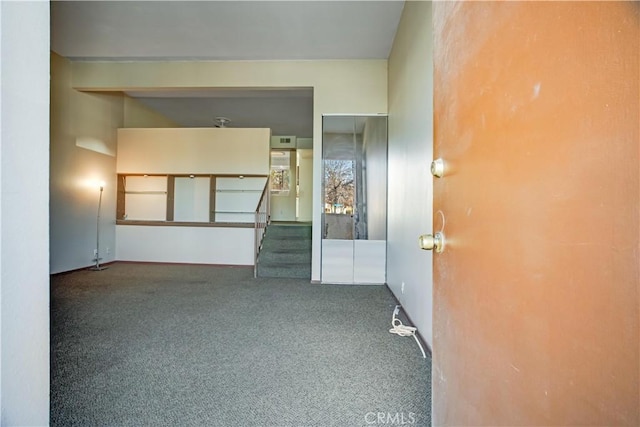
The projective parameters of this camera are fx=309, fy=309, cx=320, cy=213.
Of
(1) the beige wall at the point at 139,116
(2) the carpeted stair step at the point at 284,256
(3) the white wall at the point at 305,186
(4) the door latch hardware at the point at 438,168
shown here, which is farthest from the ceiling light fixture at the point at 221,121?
(4) the door latch hardware at the point at 438,168

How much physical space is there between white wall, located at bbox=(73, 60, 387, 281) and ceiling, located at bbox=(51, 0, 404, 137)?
0.13 metres

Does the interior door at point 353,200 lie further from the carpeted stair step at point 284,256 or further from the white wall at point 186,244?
the white wall at point 186,244

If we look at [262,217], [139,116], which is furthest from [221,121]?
[262,217]

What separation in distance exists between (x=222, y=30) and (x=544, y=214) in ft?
14.1

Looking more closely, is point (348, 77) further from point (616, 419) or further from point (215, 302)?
point (616, 419)

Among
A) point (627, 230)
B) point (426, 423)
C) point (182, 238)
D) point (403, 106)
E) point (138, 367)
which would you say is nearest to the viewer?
point (627, 230)

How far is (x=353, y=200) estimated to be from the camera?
4.57 metres

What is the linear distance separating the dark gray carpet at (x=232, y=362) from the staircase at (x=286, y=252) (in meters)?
1.16

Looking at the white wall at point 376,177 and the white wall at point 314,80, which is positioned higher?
the white wall at point 314,80

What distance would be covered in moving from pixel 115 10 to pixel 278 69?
204 centimetres

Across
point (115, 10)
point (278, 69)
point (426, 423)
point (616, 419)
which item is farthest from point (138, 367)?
point (278, 69)

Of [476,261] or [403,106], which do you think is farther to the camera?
[403,106]

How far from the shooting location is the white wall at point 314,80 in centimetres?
457

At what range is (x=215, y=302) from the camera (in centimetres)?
368
